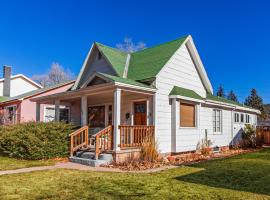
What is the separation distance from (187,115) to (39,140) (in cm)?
777

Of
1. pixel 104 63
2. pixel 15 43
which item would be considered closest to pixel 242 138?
pixel 104 63

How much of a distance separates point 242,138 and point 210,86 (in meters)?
5.66

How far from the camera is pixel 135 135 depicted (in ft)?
39.8

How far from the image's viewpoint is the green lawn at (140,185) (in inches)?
238

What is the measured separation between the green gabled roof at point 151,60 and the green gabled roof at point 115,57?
0.51m

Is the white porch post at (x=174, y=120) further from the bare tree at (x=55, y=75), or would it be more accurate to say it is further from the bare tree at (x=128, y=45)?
the bare tree at (x=55, y=75)

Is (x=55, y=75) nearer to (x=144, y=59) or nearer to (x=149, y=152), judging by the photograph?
(x=144, y=59)

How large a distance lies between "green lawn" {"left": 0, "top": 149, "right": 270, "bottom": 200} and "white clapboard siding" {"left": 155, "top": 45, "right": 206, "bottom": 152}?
4.09 metres

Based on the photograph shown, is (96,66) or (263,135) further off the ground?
(96,66)

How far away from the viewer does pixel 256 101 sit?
171ft

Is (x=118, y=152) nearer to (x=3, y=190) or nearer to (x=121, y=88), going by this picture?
(x=121, y=88)

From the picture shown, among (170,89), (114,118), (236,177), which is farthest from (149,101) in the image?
(236,177)

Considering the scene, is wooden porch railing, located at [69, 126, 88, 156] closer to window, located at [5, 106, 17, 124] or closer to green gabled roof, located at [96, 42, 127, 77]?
green gabled roof, located at [96, 42, 127, 77]

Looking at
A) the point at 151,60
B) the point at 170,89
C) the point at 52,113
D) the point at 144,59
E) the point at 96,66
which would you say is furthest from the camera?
the point at 52,113
